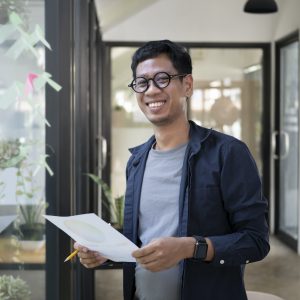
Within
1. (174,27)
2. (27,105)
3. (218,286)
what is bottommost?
(218,286)

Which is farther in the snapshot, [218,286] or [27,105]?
[27,105]

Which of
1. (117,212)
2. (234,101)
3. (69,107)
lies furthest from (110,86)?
(69,107)

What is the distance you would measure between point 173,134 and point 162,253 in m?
0.37

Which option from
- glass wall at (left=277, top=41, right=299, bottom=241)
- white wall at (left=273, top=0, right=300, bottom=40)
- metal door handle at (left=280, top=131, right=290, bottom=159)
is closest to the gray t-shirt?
glass wall at (left=277, top=41, right=299, bottom=241)

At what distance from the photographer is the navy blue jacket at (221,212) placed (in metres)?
1.32

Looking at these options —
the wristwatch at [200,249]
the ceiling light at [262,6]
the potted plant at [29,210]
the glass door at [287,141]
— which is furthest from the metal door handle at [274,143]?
the wristwatch at [200,249]

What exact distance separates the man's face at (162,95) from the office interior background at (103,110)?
0.59 m

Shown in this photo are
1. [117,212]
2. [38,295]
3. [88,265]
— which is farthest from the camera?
[117,212]

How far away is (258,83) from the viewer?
6.66m

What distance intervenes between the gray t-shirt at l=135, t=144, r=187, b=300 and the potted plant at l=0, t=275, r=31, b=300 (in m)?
0.52

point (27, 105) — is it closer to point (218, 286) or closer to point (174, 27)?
point (218, 286)

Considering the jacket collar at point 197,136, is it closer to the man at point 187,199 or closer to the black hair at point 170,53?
the man at point 187,199

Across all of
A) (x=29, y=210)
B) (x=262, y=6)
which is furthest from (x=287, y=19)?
(x=29, y=210)

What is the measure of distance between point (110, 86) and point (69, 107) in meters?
4.23
